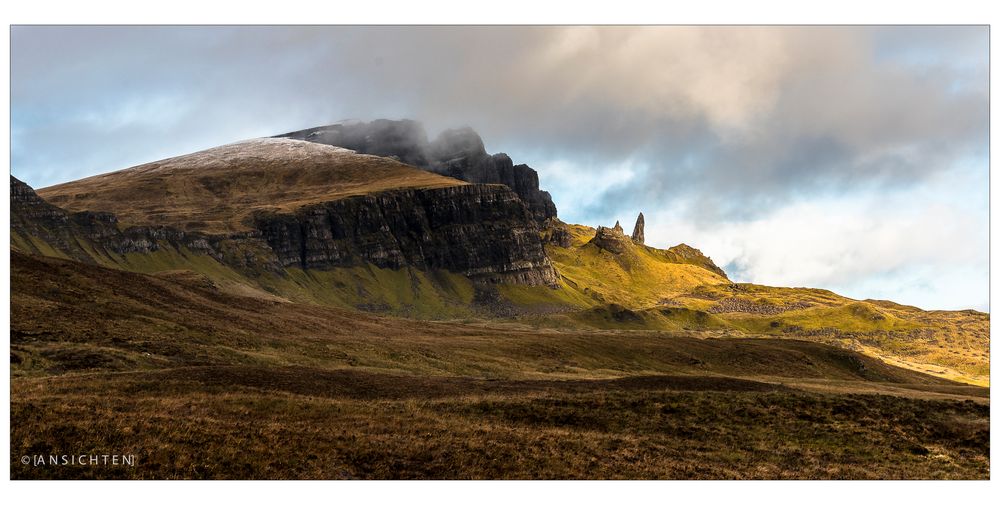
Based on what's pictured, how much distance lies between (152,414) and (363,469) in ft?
42.4

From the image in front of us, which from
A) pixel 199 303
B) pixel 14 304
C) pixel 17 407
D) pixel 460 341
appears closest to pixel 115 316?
pixel 14 304

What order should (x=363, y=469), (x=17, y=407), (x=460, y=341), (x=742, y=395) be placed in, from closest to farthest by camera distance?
(x=363, y=469), (x=17, y=407), (x=742, y=395), (x=460, y=341)

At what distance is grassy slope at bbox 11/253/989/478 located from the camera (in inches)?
1316

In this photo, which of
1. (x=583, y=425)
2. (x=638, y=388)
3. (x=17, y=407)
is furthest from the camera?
(x=638, y=388)

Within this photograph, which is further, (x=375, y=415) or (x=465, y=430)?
(x=375, y=415)

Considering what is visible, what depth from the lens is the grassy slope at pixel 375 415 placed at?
110ft

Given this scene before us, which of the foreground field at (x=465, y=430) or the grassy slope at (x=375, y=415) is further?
the grassy slope at (x=375, y=415)

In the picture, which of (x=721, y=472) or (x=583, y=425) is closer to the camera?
(x=721, y=472)

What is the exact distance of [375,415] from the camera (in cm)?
4362

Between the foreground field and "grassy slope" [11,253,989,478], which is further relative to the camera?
"grassy slope" [11,253,989,478]

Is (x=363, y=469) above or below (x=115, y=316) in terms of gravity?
below

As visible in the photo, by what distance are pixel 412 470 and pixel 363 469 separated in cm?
224

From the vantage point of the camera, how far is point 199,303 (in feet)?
311

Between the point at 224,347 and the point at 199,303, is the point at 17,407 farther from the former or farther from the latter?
the point at 199,303
